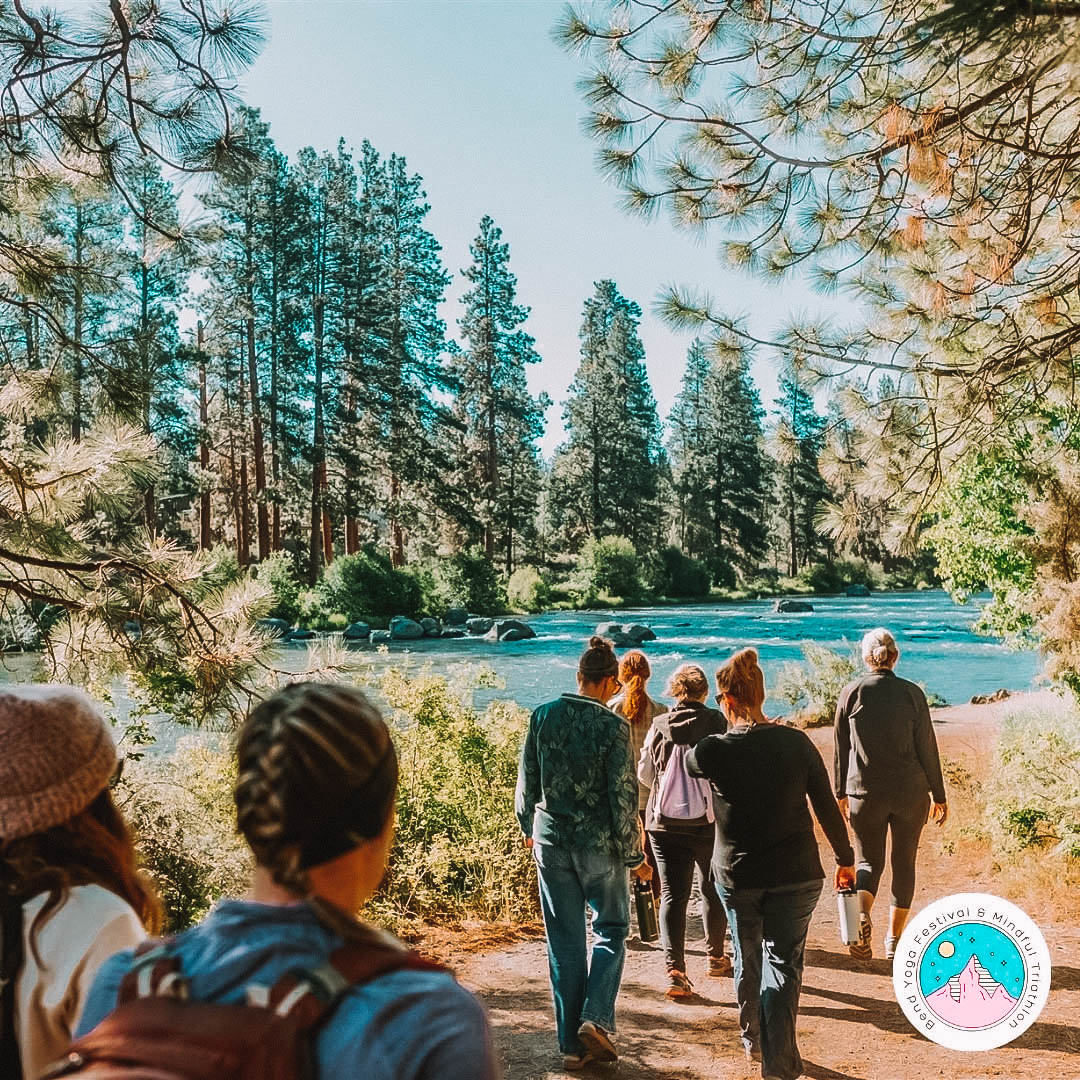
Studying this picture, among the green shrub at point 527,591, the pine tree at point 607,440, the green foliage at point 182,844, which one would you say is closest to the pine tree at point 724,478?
the pine tree at point 607,440

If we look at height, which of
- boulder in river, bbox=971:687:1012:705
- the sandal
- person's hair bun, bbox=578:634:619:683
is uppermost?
person's hair bun, bbox=578:634:619:683

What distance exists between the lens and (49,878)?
1.36 metres

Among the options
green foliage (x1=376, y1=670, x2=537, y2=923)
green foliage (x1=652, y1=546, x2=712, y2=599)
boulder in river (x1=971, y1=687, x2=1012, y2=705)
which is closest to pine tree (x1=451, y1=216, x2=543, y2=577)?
green foliage (x1=652, y1=546, x2=712, y2=599)

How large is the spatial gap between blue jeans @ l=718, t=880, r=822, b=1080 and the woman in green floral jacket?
0.43 metres

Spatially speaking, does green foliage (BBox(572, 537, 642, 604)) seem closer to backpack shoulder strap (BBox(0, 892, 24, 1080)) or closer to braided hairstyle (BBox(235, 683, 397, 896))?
backpack shoulder strap (BBox(0, 892, 24, 1080))

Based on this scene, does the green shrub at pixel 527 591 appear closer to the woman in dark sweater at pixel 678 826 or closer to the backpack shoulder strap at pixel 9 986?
the woman in dark sweater at pixel 678 826

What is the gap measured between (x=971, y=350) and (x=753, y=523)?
4088cm

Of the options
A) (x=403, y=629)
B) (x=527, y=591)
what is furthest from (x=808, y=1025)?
(x=527, y=591)

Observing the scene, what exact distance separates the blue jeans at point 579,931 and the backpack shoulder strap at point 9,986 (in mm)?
2165

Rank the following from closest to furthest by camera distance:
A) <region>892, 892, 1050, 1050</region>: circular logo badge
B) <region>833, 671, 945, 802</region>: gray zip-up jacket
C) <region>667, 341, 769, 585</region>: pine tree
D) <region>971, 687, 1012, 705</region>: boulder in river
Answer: <region>892, 892, 1050, 1050</region>: circular logo badge → <region>833, 671, 945, 802</region>: gray zip-up jacket → <region>971, 687, 1012, 705</region>: boulder in river → <region>667, 341, 769, 585</region>: pine tree

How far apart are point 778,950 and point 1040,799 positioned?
3.82 meters

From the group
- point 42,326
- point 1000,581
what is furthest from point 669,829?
point 1000,581

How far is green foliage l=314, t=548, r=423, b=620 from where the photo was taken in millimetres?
25875

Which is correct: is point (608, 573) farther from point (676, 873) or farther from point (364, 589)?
point (676, 873)
